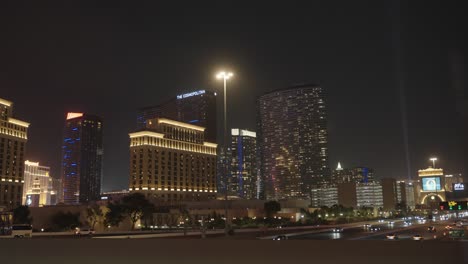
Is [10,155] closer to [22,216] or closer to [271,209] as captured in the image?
[22,216]

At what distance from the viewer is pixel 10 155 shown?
538 ft

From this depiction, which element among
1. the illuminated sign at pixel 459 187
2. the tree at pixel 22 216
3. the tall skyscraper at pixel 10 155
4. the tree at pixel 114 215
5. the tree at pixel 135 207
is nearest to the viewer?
the tree at pixel 114 215

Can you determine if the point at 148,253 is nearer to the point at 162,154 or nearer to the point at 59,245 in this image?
the point at 59,245

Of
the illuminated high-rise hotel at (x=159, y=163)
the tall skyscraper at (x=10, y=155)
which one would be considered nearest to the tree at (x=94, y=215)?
the illuminated high-rise hotel at (x=159, y=163)

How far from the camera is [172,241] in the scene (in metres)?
20.7

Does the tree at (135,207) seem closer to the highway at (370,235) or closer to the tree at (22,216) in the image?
the tree at (22,216)

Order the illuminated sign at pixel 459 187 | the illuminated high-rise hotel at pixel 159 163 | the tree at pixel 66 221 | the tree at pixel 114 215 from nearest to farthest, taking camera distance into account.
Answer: the tree at pixel 114 215, the tree at pixel 66 221, the illuminated sign at pixel 459 187, the illuminated high-rise hotel at pixel 159 163

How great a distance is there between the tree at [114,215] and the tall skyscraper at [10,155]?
7542cm

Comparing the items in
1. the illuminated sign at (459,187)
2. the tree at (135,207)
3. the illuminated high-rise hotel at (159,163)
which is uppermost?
the illuminated high-rise hotel at (159,163)

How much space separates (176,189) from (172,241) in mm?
175777

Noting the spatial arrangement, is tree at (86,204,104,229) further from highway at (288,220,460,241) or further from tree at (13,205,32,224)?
highway at (288,220,460,241)

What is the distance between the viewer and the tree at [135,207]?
4069 inches

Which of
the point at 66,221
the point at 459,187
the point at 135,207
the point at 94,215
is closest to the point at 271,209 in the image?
the point at 459,187

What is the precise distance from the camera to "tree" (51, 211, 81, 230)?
106 m
